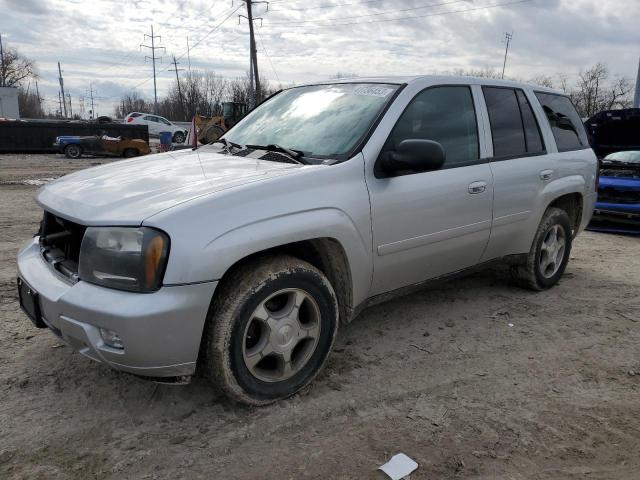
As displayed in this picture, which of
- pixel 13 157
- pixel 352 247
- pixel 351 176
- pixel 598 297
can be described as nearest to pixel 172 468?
pixel 352 247

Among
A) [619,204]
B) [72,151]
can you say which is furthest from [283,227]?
[72,151]

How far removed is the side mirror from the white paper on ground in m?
1.56

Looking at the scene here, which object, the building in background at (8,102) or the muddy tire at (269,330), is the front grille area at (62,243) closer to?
the muddy tire at (269,330)

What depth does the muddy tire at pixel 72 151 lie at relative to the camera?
70.0 feet

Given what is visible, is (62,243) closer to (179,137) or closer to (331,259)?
(331,259)

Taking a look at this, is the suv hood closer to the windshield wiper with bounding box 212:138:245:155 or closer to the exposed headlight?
the exposed headlight

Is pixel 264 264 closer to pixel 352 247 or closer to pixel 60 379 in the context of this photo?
pixel 352 247

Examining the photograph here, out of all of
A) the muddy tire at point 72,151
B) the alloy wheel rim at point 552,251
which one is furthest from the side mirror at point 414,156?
the muddy tire at point 72,151

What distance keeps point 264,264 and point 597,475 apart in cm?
184

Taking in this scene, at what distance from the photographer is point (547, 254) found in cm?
470

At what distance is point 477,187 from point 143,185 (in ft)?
7.32

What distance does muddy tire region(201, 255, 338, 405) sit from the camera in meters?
2.50

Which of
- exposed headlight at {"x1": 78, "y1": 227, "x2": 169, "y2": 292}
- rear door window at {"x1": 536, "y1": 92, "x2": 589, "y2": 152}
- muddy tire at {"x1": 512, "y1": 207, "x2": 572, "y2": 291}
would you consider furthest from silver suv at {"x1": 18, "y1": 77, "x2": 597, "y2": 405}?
rear door window at {"x1": 536, "y1": 92, "x2": 589, "y2": 152}

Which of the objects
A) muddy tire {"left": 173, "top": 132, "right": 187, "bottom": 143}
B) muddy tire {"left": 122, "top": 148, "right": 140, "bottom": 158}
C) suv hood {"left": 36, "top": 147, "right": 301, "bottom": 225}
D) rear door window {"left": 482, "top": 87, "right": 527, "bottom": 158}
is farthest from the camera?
muddy tire {"left": 173, "top": 132, "right": 187, "bottom": 143}
